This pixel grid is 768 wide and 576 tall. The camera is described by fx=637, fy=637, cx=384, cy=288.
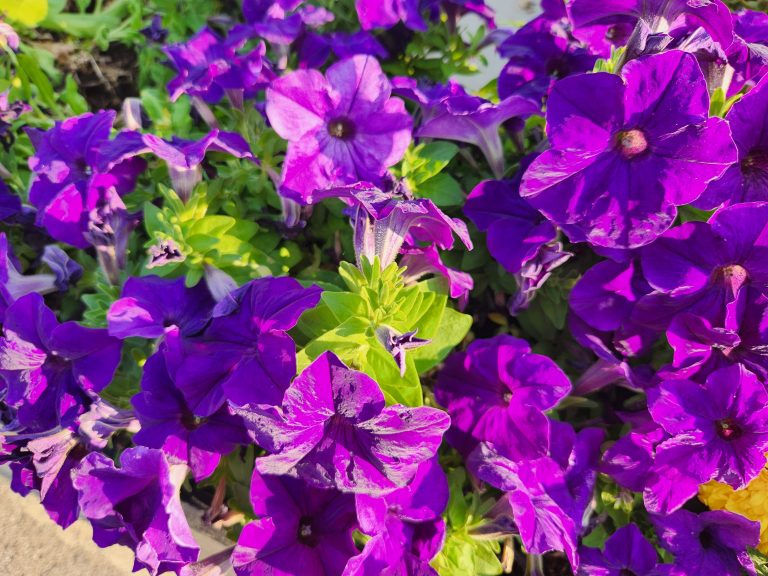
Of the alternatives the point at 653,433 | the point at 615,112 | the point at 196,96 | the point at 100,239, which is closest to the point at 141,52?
the point at 196,96

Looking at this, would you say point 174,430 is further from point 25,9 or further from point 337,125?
point 25,9

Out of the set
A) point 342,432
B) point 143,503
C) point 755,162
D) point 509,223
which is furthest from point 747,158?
point 143,503

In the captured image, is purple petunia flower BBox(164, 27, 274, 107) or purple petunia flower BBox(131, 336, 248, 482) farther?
purple petunia flower BBox(164, 27, 274, 107)

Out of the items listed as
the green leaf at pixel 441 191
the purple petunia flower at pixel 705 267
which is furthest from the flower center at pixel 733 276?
the green leaf at pixel 441 191

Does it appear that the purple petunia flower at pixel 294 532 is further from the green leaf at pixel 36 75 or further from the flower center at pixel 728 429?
the green leaf at pixel 36 75

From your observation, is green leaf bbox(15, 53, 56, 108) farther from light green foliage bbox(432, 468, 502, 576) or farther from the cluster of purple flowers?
light green foliage bbox(432, 468, 502, 576)

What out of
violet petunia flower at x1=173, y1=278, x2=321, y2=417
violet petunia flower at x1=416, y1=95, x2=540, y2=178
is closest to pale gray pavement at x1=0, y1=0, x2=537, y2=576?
violet petunia flower at x1=416, y1=95, x2=540, y2=178
